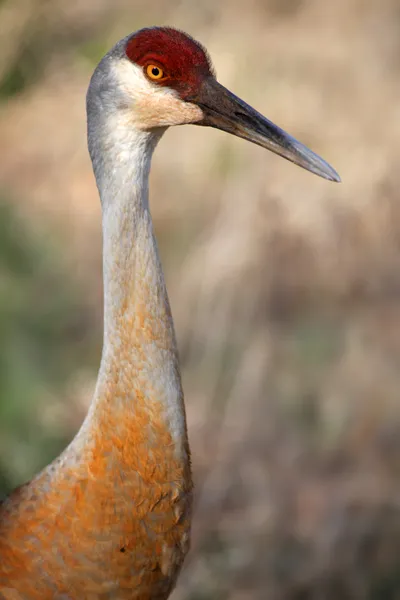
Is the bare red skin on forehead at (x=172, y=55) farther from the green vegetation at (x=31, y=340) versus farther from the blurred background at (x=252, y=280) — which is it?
the green vegetation at (x=31, y=340)

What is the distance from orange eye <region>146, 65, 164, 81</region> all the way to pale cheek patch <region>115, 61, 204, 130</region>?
15 mm

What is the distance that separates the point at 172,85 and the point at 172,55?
7 cm

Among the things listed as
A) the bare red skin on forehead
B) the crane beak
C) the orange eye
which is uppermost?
the bare red skin on forehead

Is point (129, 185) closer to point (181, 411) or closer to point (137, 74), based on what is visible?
point (137, 74)

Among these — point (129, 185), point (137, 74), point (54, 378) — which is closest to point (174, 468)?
point (129, 185)

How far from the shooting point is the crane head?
242cm

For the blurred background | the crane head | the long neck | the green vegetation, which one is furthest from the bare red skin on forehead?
the green vegetation

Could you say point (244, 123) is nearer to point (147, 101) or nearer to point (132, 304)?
point (147, 101)

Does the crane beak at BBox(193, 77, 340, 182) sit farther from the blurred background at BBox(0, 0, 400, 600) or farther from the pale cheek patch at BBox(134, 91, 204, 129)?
the blurred background at BBox(0, 0, 400, 600)

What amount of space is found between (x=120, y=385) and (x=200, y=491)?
3.29 metres

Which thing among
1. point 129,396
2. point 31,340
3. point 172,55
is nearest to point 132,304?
point 129,396

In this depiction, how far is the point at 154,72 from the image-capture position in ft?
7.98

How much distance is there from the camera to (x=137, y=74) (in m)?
2.43

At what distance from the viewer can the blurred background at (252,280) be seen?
5078 millimetres
